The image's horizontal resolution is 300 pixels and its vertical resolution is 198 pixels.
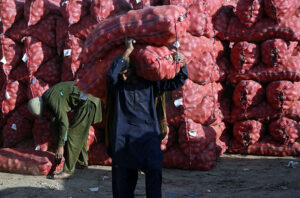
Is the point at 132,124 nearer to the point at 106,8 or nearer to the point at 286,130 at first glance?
the point at 106,8

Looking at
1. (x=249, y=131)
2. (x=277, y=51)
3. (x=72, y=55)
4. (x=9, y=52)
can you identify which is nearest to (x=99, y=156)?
(x=72, y=55)

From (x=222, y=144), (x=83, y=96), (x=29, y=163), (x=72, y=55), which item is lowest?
(x=29, y=163)

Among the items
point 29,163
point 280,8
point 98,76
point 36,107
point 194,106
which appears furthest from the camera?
point 280,8

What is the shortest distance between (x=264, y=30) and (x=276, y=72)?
2.08ft

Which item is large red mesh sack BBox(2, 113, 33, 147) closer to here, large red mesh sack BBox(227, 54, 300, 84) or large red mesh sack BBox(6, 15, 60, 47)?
large red mesh sack BBox(6, 15, 60, 47)

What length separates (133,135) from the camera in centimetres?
242

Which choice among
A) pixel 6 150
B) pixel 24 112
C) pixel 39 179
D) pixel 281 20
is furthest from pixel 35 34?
pixel 281 20

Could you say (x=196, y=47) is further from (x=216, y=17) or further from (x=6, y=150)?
(x=6, y=150)

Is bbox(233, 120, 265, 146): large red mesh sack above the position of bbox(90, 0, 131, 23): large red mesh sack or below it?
below

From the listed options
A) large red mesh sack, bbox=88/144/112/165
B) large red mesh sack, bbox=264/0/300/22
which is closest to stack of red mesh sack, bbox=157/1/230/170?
large red mesh sack, bbox=88/144/112/165

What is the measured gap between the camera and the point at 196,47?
167 inches

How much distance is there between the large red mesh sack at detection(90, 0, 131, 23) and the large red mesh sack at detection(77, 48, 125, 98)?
1.71m

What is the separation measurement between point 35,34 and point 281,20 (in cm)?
357

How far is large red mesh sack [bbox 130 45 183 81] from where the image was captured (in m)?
2.46
